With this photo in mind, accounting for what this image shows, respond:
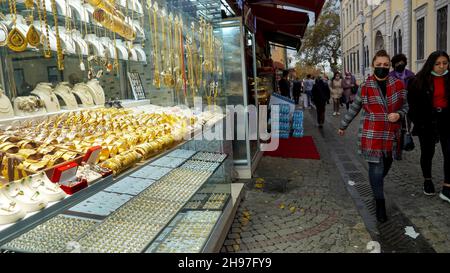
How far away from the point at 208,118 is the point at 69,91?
1.54m

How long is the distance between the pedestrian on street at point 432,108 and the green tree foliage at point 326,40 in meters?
35.8

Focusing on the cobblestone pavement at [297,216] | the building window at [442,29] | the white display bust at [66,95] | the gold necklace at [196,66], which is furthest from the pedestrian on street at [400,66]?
the building window at [442,29]

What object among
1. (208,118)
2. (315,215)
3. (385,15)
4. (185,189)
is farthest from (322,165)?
(385,15)

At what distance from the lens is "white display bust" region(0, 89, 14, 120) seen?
1.94 m

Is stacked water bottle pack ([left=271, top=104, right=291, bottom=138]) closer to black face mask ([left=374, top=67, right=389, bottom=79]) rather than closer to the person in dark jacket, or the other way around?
the person in dark jacket

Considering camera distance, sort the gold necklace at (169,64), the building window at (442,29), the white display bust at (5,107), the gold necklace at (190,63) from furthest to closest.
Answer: the building window at (442,29) → the gold necklace at (190,63) → the gold necklace at (169,64) → the white display bust at (5,107)

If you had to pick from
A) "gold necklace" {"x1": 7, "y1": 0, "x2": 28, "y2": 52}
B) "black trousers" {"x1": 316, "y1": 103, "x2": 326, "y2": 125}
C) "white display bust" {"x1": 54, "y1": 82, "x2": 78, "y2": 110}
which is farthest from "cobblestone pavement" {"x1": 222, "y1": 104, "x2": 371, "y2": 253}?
"black trousers" {"x1": 316, "y1": 103, "x2": 326, "y2": 125}

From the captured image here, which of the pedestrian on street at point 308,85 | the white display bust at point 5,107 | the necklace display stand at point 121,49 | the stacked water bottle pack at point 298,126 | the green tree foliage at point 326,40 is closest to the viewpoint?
the white display bust at point 5,107

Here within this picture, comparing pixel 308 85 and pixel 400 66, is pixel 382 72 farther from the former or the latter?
pixel 308 85

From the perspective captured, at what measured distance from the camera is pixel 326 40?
39781 millimetres

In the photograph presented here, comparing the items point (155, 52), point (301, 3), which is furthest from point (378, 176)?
point (301, 3)

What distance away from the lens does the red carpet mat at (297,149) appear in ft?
22.1

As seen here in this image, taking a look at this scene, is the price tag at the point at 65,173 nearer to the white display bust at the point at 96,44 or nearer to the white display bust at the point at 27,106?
the white display bust at the point at 27,106

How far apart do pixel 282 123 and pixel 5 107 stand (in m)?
7.05
